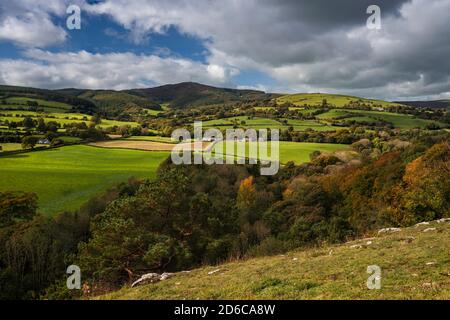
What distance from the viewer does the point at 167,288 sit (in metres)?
12.6

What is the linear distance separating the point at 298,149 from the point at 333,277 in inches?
3692

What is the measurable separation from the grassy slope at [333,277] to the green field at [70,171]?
153ft

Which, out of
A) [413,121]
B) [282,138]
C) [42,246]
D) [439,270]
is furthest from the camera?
[413,121]

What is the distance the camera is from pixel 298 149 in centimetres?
10262

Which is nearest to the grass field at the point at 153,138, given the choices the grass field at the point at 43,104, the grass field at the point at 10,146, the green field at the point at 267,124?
the green field at the point at 267,124

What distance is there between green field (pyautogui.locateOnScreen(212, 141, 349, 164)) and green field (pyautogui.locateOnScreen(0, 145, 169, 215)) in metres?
23.0

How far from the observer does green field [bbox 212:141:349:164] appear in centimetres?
9375

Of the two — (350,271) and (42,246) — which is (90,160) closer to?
(42,246)

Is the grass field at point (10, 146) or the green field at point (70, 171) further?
the grass field at point (10, 146)

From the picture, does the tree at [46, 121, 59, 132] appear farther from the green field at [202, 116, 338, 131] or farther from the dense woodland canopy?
the dense woodland canopy

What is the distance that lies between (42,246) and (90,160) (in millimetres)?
55311

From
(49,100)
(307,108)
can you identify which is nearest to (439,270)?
(307,108)

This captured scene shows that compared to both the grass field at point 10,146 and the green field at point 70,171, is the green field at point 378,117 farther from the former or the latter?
the grass field at point 10,146

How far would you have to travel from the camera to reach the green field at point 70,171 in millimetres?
59562
